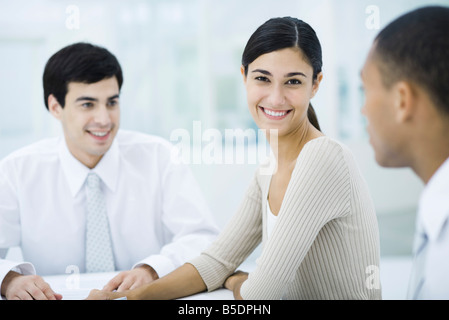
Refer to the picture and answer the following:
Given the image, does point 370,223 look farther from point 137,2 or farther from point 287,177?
point 137,2

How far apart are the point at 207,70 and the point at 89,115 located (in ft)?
2.99

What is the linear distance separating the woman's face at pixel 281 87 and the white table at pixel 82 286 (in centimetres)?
46

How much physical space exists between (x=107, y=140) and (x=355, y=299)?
2.86ft

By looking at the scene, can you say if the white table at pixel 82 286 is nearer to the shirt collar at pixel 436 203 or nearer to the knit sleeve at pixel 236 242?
the knit sleeve at pixel 236 242

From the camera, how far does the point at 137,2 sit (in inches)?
144

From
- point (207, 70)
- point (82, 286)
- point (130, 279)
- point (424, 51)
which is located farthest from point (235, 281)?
point (207, 70)

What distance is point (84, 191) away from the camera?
4.55ft

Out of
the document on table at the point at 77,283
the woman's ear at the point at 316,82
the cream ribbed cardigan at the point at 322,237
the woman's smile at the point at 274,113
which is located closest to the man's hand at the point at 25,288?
the document on table at the point at 77,283

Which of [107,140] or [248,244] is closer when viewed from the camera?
[248,244]

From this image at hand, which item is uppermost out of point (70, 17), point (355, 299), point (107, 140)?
point (70, 17)

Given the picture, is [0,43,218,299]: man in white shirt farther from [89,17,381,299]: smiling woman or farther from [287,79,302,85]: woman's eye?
[287,79,302,85]: woman's eye

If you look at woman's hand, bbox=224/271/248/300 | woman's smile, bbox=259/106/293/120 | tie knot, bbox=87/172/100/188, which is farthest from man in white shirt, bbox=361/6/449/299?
tie knot, bbox=87/172/100/188

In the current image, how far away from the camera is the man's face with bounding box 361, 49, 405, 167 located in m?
0.71
